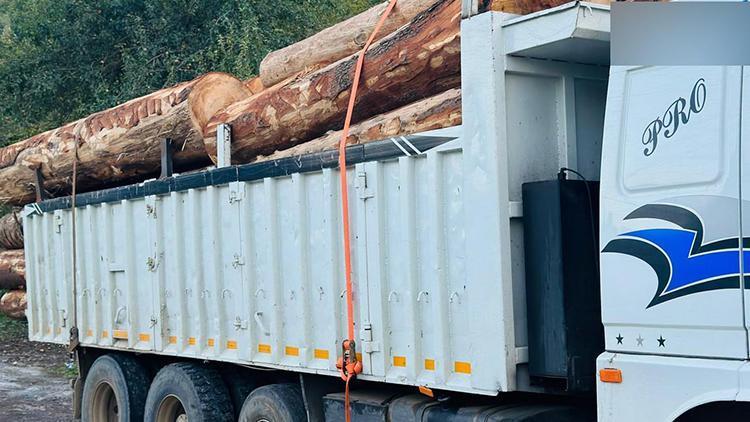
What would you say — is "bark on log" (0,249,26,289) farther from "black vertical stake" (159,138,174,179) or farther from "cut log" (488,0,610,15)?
"cut log" (488,0,610,15)

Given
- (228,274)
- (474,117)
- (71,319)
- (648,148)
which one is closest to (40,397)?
(71,319)

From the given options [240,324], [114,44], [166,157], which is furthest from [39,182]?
[114,44]

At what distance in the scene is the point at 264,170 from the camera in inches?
270

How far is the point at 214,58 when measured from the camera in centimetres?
1891

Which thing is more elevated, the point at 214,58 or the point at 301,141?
the point at 214,58

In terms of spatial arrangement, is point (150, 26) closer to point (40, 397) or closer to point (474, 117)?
point (40, 397)

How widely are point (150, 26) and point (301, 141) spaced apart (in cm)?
1312

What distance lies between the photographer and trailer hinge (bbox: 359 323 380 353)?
594 centimetres

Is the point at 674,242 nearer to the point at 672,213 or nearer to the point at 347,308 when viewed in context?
the point at 672,213

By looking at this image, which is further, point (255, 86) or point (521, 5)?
point (255, 86)

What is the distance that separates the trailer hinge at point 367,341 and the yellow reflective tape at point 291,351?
0.76 meters

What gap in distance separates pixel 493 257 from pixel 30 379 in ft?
34.6

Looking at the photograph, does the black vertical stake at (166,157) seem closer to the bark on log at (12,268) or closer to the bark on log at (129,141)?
the bark on log at (129,141)

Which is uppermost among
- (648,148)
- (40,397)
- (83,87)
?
(83,87)
